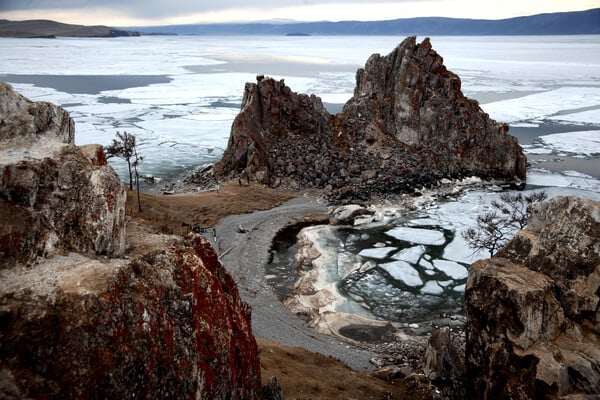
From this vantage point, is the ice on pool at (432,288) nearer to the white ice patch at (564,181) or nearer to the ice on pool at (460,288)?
the ice on pool at (460,288)

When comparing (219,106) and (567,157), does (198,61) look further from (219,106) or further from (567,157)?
(567,157)

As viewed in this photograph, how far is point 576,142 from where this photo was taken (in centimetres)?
5728

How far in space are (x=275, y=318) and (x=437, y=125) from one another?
31635 millimetres

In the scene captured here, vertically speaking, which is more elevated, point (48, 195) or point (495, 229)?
point (48, 195)

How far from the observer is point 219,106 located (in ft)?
246

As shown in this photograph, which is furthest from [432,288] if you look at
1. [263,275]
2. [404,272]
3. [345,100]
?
[345,100]

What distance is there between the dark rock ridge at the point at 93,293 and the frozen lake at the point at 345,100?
46.1 ft

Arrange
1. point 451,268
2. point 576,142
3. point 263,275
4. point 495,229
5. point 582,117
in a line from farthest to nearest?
point 582,117 < point 576,142 < point 451,268 < point 263,275 < point 495,229

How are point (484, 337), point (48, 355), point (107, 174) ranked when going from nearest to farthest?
point (48, 355), point (107, 174), point (484, 337)

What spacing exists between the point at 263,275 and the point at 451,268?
11.1 metres

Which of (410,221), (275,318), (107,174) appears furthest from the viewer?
(410,221)

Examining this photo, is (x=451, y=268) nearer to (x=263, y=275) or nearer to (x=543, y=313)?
(x=263, y=275)

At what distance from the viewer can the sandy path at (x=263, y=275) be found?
20500 millimetres

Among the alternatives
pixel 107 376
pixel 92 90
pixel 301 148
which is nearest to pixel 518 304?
pixel 107 376
